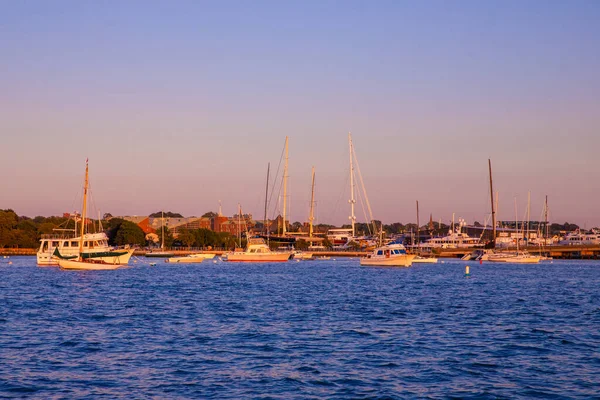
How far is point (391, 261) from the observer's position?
118m

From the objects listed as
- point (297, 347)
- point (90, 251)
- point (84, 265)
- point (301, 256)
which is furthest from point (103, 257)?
point (301, 256)

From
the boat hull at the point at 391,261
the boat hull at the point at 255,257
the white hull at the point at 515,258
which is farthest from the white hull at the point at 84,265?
the white hull at the point at 515,258

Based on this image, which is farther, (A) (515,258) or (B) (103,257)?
(A) (515,258)

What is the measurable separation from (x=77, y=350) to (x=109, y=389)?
291 inches

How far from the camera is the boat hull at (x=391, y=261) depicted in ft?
385

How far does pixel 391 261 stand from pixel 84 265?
151 feet

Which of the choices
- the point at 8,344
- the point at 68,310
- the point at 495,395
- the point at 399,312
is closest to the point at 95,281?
the point at 68,310

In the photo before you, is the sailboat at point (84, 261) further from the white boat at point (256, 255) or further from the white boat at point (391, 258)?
the white boat at point (256, 255)

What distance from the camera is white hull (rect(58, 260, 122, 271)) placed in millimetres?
95938

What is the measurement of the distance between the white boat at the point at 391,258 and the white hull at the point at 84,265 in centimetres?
4027

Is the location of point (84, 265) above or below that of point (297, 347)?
above

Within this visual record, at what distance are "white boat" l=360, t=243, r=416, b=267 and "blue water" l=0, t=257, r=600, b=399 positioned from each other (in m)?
61.7

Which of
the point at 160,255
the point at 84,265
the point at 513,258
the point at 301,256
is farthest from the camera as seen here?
the point at 160,255

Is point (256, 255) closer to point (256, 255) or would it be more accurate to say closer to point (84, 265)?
point (256, 255)
